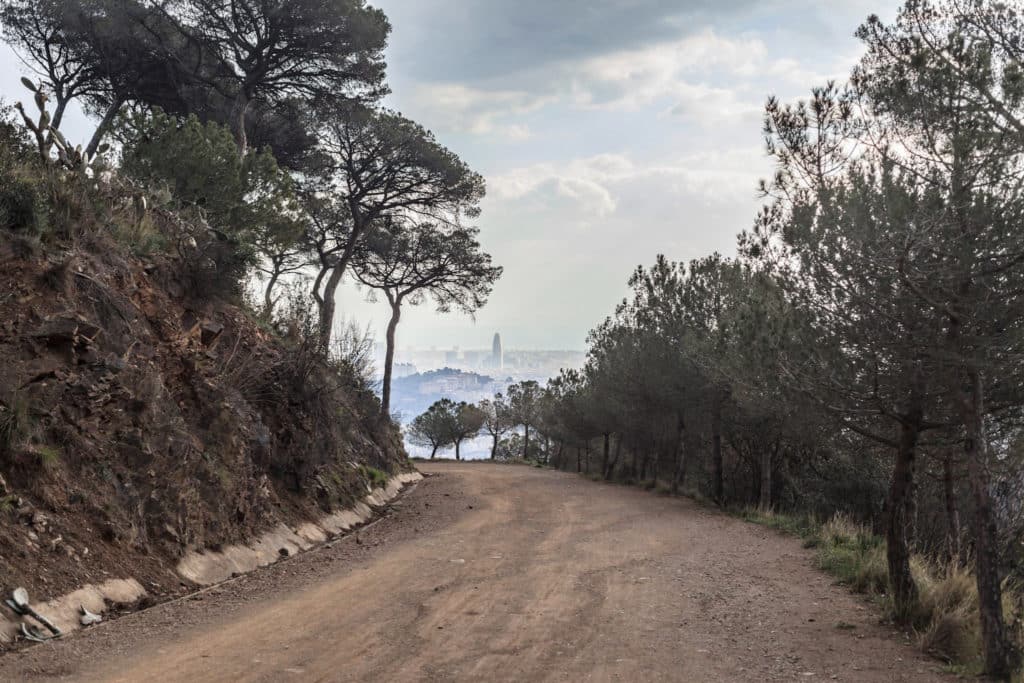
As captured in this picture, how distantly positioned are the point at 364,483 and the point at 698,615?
10.3 metres

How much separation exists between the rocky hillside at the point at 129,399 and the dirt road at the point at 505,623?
3.59ft

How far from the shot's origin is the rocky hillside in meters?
7.78

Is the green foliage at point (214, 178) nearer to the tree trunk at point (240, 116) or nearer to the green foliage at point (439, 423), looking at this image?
the tree trunk at point (240, 116)

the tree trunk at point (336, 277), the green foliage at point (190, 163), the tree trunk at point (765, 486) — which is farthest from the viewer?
the tree trunk at point (336, 277)

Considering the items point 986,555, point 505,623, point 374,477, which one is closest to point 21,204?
point 505,623

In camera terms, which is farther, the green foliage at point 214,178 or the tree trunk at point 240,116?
the tree trunk at point 240,116

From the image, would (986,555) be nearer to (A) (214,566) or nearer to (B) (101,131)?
(A) (214,566)

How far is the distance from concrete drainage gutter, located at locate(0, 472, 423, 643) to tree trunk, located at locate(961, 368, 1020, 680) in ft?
26.9

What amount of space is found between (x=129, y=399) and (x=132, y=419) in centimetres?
28

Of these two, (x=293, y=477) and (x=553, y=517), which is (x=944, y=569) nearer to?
(x=553, y=517)

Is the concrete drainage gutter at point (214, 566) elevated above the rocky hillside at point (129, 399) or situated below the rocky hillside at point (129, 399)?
below

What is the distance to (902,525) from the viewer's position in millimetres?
7961

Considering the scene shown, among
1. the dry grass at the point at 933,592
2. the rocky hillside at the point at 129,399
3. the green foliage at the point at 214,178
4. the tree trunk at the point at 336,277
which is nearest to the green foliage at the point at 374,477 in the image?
the rocky hillside at the point at 129,399

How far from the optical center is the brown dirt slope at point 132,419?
7.69 meters
